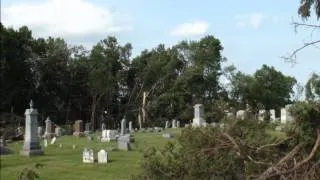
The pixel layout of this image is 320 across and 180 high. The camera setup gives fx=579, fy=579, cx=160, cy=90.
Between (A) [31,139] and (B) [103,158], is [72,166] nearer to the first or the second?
(B) [103,158]

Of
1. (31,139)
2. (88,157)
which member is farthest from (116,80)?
(88,157)

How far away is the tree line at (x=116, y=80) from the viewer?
71.7m

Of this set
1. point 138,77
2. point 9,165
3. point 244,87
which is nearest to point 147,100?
point 138,77

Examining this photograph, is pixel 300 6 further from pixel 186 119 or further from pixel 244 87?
pixel 244 87

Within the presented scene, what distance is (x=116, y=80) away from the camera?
75.8 meters

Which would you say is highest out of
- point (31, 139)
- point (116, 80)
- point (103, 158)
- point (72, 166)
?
point (116, 80)

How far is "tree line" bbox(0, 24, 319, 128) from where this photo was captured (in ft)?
235

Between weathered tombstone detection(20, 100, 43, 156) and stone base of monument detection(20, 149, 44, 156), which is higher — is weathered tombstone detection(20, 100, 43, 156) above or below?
above

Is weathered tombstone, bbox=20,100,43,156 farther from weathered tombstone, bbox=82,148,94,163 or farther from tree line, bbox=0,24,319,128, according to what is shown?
tree line, bbox=0,24,319,128

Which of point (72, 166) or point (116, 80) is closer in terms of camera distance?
point (72, 166)

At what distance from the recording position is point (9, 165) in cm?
2044

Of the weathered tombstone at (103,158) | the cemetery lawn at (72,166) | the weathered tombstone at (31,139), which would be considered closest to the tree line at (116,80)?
the weathered tombstone at (31,139)

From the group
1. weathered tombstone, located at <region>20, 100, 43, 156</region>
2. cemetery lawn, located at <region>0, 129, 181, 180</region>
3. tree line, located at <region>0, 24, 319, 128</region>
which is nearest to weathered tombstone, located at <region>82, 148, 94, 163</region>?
cemetery lawn, located at <region>0, 129, 181, 180</region>

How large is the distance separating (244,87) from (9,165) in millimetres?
62823
